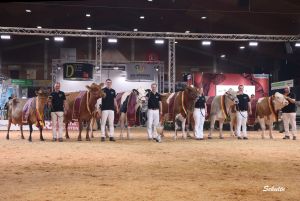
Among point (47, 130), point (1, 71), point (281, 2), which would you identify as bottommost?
point (47, 130)

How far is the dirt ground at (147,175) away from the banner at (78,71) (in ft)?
59.3

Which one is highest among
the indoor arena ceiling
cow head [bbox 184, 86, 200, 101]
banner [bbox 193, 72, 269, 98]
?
the indoor arena ceiling

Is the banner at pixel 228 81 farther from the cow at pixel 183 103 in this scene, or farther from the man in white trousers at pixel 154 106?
the man in white trousers at pixel 154 106

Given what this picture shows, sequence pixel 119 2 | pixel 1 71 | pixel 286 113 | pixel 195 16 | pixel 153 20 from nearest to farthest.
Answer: pixel 286 113 → pixel 119 2 → pixel 195 16 → pixel 153 20 → pixel 1 71

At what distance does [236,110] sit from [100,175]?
9985 mm

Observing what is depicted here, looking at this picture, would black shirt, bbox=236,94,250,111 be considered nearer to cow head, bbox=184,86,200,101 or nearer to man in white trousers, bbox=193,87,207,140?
man in white trousers, bbox=193,87,207,140

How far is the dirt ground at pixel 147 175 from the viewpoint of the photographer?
5.22 meters

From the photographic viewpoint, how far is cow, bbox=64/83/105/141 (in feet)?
46.0

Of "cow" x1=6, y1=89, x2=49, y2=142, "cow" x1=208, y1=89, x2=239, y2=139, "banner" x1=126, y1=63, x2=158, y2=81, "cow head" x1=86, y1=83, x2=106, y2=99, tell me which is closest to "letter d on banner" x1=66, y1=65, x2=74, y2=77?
"banner" x1=126, y1=63, x2=158, y2=81

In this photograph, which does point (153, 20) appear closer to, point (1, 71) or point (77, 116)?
point (1, 71)

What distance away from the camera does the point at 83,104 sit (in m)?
14.4

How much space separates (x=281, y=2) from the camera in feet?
76.7

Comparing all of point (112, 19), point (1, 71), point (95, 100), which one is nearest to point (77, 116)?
point (95, 100)

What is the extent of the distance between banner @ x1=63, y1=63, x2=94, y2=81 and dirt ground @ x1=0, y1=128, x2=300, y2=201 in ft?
59.3
